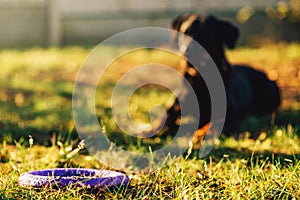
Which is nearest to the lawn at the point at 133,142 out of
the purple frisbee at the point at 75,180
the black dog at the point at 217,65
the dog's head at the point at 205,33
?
the purple frisbee at the point at 75,180

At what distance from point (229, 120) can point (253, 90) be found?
1.42 metres

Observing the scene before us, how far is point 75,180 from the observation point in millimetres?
3148

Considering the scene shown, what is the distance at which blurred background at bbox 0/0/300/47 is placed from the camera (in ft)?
40.1

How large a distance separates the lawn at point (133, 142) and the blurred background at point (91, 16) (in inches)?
60.6

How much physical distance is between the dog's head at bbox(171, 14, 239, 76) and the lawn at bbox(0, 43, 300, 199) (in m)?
0.81

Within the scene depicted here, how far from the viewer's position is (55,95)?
23.2ft

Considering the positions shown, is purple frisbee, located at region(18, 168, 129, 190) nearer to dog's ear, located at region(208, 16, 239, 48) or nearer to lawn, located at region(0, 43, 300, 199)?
lawn, located at region(0, 43, 300, 199)

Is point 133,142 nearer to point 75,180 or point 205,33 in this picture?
point 205,33

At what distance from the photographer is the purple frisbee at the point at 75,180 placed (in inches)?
122

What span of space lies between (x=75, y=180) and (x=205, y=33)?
255cm

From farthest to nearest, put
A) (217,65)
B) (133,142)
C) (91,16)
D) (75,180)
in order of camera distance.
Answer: (91,16) → (217,65) → (133,142) → (75,180)

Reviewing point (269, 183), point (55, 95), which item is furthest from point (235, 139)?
point (55, 95)

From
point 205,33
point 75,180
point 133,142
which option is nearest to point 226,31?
point 205,33

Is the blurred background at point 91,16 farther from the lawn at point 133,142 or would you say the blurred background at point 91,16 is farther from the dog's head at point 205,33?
the dog's head at point 205,33
